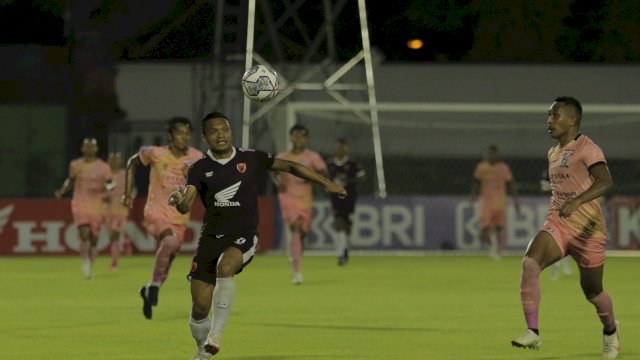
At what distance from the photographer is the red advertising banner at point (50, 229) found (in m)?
34.2

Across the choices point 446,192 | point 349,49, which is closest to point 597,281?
point 446,192

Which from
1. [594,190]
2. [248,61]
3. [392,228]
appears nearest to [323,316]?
[594,190]

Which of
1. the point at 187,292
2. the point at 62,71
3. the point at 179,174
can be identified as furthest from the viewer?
the point at 62,71

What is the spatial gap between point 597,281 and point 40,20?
48329mm

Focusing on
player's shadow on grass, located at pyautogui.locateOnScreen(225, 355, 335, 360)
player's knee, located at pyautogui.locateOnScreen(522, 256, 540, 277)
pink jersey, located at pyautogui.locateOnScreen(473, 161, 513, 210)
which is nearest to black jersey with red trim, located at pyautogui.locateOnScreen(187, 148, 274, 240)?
player's shadow on grass, located at pyautogui.locateOnScreen(225, 355, 335, 360)

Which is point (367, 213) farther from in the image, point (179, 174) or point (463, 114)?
point (179, 174)

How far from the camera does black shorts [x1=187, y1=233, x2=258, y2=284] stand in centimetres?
1242

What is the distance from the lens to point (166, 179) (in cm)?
1842

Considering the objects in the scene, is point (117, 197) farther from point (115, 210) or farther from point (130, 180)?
point (130, 180)

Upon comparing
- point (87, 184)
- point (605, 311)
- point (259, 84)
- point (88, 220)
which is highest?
point (259, 84)

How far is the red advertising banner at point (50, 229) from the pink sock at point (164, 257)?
15.9m

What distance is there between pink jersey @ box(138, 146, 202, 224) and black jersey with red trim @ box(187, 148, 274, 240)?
18.4 feet

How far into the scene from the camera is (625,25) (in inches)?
2400

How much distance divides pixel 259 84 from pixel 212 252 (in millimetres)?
4114
